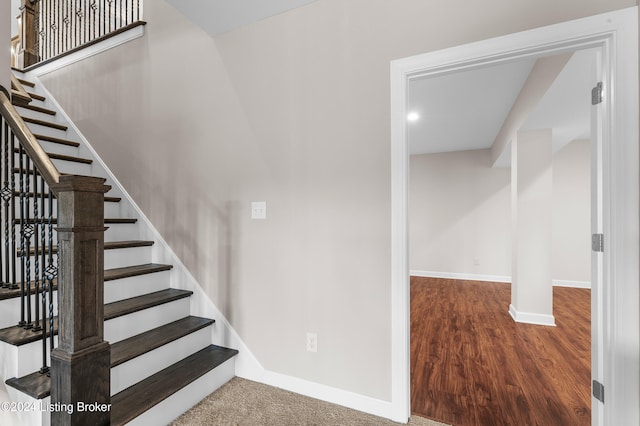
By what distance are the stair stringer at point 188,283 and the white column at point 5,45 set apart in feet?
3.72

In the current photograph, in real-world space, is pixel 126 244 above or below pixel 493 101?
below

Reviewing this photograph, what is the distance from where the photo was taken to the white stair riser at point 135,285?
214cm

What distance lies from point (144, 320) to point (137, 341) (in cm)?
19

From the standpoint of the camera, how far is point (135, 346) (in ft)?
6.23

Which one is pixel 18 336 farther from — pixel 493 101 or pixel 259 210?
pixel 493 101

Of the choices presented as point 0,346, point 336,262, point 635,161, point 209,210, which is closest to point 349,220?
point 336,262

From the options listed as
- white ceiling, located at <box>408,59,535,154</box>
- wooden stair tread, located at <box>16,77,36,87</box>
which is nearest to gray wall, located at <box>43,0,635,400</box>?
white ceiling, located at <box>408,59,535,154</box>

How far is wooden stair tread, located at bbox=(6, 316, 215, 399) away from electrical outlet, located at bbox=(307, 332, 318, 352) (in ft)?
2.65

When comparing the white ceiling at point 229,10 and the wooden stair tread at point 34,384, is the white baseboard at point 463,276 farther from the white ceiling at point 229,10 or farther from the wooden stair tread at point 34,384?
the wooden stair tread at point 34,384

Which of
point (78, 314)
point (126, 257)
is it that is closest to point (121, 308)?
point (126, 257)

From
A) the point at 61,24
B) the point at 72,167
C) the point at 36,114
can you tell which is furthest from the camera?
the point at 61,24

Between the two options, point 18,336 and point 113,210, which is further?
point 113,210

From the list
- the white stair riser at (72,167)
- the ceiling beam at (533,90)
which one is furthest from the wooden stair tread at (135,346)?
the ceiling beam at (533,90)

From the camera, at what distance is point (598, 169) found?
1.52 metres
